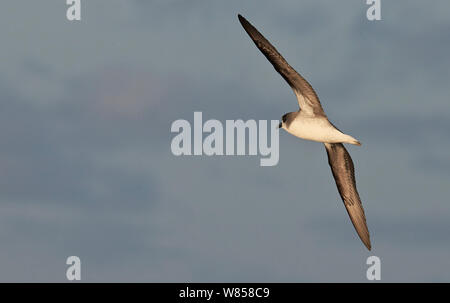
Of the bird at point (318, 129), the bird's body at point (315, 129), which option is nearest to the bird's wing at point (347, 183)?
the bird at point (318, 129)

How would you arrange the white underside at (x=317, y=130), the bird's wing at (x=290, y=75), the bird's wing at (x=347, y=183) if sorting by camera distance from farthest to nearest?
the bird's wing at (x=347, y=183)
the white underside at (x=317, y=130)
the bird's wing at (x=290, y=75)

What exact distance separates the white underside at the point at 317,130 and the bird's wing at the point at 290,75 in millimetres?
265

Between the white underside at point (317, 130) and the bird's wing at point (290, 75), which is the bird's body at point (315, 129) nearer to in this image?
the white underside at point (317, 130)

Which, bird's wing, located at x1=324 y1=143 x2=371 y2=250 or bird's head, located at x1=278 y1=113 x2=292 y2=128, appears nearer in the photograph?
bird's head, located at x1=278 y1=113 x2=292 y2=128

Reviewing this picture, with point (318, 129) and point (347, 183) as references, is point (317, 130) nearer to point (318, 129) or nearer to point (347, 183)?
point (318, 129)

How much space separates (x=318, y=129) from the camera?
33125mm

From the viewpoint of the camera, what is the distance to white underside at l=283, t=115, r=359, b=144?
1291 inches

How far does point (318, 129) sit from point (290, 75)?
2.25 metres

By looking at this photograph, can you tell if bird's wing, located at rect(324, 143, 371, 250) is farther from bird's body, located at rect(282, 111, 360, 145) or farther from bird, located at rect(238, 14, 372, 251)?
bird's body, located at rect(282, 111, 360, 145)

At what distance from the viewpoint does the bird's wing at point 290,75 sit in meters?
31.7

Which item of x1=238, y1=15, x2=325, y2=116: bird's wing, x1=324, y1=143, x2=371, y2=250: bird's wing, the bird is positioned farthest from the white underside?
x1=324, y1=143, x2=371, y2=250: bird's wing

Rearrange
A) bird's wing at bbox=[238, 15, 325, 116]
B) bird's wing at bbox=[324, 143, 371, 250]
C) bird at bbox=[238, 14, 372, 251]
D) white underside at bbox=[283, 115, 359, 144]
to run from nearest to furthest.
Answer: bird's wing at bbox=[238, 15, 325, 116]
bird at bbox=[238, 14, 372, 251]
white underside at bbox=[283, 115, 359, 144]
bird's wing at bbox=[324, 143, 371, 250]
